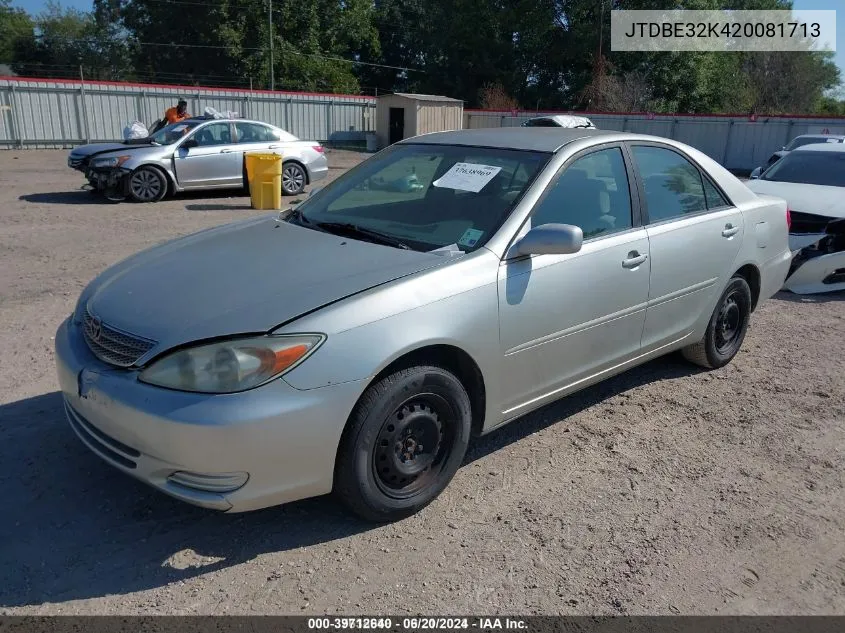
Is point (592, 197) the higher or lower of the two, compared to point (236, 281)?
higher

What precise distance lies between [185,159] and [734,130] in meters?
21.6

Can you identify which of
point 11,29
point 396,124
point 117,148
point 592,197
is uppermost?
point 11,29

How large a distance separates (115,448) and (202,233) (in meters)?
1.64

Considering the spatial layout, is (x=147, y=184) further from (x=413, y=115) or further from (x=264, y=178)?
(x=413, y=115)

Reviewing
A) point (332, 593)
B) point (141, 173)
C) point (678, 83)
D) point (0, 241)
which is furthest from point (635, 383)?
point (678, 83)

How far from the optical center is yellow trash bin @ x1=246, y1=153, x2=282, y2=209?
495 inches

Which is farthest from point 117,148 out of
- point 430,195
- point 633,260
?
point 633,260

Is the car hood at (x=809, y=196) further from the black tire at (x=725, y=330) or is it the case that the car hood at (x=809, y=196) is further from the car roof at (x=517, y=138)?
the car roof at (x=517, y=138)

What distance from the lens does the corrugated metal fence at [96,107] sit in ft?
80.0

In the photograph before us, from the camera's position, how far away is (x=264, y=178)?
12562mm

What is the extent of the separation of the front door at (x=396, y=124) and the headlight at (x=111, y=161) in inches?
746

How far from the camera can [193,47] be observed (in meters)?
46.5

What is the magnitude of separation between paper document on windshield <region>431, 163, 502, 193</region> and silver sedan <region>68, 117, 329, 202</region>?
10155 millimetres

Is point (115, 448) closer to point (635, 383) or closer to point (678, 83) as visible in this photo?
point (635, 383)
